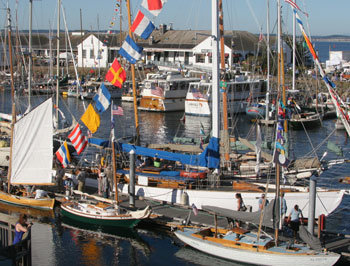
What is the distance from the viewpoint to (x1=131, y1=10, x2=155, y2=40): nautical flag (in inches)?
1190

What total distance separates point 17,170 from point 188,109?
41.2 meters

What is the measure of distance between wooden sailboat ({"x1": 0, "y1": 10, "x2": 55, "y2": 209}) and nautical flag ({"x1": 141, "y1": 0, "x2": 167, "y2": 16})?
769 centimetres

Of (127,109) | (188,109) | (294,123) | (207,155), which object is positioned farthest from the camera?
(127,109)

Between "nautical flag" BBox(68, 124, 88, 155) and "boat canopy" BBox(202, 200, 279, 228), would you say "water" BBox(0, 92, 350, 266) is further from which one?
"nautical flag" BBox(68, 124, 88, 155)

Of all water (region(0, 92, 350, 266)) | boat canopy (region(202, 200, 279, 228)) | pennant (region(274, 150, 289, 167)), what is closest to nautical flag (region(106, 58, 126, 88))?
water (region(0, 92, 350, 266))

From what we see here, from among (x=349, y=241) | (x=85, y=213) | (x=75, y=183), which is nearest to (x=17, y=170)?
(x=75, y=183)

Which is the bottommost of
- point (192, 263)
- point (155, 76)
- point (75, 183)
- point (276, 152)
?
point (192, 263)

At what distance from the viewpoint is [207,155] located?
29.5m

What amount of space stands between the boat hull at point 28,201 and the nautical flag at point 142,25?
10261 millimetres

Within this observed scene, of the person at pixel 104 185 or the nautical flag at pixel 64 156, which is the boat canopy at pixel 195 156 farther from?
the nautical flag at pixel 64 156

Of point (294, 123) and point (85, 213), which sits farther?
point (294, 123)

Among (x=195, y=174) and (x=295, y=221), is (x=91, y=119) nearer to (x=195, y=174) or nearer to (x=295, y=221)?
(x=195, y=174)

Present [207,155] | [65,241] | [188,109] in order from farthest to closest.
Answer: [188,109]
[207,155]
[65,241]

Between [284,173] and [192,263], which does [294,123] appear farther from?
[192,263]
